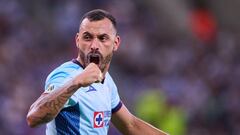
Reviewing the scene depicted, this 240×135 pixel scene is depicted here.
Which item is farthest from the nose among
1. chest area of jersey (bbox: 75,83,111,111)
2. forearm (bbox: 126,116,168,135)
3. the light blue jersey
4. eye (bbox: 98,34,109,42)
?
forearm (bbox: 126,116,168,135)

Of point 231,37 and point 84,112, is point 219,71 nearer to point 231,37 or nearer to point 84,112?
point 231,37

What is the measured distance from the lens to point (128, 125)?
824 centimetres

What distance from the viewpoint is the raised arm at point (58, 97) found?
6.54 metres

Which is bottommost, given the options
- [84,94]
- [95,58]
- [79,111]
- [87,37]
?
[79,111]

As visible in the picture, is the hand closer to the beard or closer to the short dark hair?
the beard

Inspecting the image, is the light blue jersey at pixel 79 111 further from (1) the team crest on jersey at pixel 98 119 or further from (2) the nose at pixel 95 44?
(2) the nose at pixel 95 44

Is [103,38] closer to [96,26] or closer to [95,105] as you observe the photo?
[96,26]

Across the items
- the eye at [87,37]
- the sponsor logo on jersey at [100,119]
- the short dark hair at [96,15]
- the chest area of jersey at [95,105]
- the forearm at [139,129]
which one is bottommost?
the forearm at [139,129]

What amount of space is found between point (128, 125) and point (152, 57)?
10.6 meters

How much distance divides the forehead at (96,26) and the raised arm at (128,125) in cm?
96

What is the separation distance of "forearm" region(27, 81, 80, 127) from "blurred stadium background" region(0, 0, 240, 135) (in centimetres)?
707

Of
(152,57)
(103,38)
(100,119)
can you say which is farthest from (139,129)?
(152,57)

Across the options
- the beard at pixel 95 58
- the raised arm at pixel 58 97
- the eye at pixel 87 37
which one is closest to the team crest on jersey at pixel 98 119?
the beard at pixel 95 58

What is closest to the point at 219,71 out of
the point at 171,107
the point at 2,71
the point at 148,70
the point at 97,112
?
the point at 148,70
